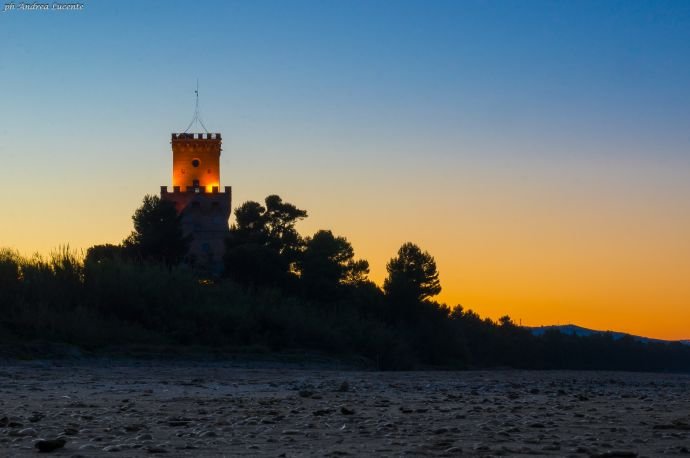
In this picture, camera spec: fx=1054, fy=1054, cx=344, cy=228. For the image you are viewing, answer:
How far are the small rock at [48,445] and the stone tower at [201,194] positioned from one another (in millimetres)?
69588

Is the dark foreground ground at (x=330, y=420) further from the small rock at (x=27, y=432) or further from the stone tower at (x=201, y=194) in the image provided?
the stone tower at (x=201, y=194)

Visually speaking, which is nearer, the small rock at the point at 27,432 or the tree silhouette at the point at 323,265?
the small rock at the point at 27,432

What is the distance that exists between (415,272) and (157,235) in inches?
726

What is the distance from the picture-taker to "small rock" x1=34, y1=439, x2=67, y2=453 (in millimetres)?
7559

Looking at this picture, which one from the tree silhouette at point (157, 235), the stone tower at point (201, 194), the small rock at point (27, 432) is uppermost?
the stone tower at point (201, 194)

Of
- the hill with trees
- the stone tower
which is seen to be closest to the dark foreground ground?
the hill with trees

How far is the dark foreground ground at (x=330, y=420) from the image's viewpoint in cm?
804

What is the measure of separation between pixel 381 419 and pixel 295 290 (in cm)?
4770

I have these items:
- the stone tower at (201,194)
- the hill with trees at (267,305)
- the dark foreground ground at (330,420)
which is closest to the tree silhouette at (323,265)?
the hill with trees at (267,305)

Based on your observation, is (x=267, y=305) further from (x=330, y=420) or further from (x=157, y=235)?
(x=330, y=420)

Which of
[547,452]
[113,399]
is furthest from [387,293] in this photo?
[547,452]

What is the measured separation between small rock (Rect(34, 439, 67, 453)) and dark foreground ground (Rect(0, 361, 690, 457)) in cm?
6

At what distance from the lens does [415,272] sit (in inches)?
2803

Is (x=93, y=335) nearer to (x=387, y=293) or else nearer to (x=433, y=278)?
(x=387, y=293)
